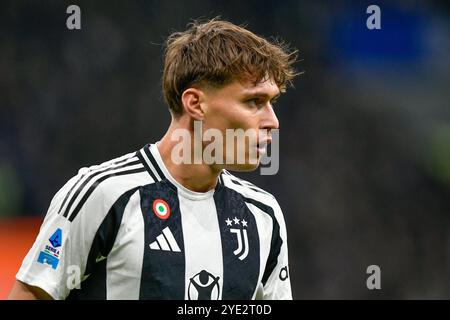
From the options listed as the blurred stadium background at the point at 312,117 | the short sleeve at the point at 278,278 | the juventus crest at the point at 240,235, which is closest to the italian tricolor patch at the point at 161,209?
the juventus crest at the point at 240,235

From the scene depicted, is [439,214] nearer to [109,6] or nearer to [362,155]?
[362,155]

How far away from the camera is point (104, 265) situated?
2.76 meters

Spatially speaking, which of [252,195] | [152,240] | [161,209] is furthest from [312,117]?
[152,240]

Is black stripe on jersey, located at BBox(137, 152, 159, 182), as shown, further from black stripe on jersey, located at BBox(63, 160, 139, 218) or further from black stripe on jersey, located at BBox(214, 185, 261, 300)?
black stripe on jersey, located at BBox(214, 185, 261, 300)

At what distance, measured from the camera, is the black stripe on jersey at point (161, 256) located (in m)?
→ 2.77

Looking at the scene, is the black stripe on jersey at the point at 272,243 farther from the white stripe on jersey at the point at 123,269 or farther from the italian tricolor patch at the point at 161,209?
the white stripe on jersey at the point at 123,269

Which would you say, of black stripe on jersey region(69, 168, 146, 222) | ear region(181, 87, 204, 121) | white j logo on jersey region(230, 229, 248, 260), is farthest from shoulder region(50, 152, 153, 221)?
white j logo on jersey region(230, 229, 248, 260)

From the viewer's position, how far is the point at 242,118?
2.92 meters

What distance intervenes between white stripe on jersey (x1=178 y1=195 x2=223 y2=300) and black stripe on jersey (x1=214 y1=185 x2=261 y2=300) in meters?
0.02

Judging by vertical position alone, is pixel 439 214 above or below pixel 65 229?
below

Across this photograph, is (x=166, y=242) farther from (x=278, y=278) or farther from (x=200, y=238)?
(x=278, y=278)

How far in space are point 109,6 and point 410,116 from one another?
282 cm

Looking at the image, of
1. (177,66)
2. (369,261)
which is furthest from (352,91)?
(177,66)

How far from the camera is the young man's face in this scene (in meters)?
2.92
